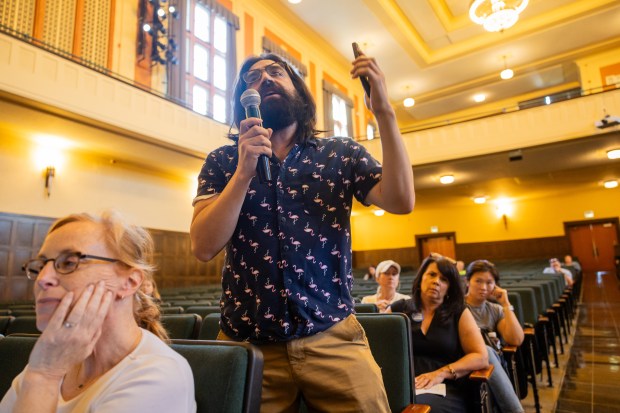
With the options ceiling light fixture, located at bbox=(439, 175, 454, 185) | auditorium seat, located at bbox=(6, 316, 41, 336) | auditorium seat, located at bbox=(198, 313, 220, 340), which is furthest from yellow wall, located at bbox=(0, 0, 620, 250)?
ceiling light fixture, located at bbox=(439, 175, 454, 185)

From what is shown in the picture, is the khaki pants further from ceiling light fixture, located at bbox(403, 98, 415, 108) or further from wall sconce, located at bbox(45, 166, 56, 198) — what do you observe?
ceiling light fixture, located at bbox(403, 98, 415, 108)

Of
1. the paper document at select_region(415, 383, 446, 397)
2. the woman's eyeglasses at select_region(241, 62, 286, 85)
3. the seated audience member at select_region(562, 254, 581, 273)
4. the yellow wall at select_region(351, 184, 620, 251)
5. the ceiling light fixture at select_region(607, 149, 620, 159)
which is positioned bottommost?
the paper document at select_region(415, 383, 446, 397)

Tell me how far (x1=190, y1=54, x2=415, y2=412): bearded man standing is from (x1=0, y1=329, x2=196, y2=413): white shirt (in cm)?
22

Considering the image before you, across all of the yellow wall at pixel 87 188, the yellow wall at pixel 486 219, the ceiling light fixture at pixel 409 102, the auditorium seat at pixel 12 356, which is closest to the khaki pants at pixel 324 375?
the auditorium seat at pixel 12 356

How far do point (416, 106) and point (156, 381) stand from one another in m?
15.8

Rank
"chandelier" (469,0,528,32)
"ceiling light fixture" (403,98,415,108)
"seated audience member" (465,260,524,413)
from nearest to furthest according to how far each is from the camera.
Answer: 1. "seated audience member" (465,260,524,413)
2. "chandelier" (469,0,528,32)
3. "ceiling light fixture" (403,98,415,108)

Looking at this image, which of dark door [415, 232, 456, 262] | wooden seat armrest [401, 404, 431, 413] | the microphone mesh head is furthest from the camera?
dark door [415, 232, 456, 262]

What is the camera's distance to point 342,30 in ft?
38.4

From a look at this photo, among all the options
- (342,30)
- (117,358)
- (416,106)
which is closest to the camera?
(117,358)

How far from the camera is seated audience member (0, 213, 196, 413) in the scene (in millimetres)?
797

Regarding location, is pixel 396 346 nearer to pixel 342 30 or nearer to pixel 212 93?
pixel 212 93

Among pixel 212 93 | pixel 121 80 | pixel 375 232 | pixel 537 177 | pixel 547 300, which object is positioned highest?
pixel 212 93

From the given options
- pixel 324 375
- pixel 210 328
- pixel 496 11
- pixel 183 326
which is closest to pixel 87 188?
pixel 183 326

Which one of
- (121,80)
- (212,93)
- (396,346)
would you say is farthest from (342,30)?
(396,346)
